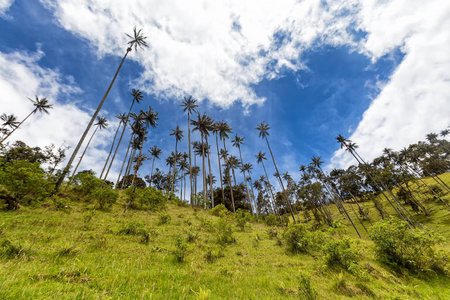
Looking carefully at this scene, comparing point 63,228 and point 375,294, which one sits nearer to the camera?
point 375,294

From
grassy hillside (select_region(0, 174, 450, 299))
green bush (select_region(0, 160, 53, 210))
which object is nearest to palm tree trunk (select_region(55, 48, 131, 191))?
green bush (select_region(0, 160, 53, 210))

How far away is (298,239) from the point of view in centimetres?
1105

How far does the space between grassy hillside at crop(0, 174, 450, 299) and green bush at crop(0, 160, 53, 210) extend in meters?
0.89

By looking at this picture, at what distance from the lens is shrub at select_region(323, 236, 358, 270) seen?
8.02 m

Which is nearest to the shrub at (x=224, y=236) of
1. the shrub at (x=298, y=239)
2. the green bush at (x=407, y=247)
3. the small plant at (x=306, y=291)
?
the shrub at (x=298, y=239)

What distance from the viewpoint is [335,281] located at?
624cm

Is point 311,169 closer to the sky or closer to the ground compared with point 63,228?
closer to the sky

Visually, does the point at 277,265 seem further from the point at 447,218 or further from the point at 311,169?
the point at 311,169

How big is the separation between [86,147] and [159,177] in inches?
1012

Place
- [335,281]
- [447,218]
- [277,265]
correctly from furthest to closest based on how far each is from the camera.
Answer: [447,218] → [277,265] → [335,281]

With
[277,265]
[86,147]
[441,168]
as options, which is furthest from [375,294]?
[441,168]

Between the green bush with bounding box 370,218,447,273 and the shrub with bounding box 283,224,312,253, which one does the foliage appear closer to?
the shrub with bounding box 283,224,312,253

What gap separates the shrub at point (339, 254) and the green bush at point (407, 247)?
1630 millimetres

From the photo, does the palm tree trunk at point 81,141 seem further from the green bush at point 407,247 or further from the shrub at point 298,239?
the green bush at point 407,247
